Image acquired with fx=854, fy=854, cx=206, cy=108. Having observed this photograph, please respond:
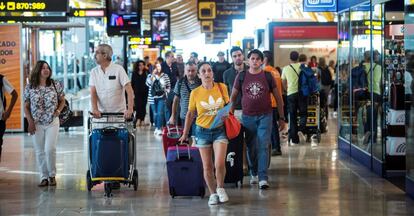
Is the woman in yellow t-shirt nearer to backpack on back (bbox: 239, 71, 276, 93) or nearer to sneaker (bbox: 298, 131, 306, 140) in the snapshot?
backpack on back (bbox: 239, 71, 276, 93)

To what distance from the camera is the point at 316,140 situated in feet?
57.4

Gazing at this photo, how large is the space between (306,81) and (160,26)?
1003 inches

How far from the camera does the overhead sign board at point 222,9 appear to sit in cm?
3466

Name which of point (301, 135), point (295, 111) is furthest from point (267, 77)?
point (301, 135)

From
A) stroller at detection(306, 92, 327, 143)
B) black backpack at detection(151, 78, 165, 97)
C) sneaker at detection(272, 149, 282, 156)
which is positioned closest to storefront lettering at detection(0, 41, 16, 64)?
black backpack at detection(151, 78, 165, 97)

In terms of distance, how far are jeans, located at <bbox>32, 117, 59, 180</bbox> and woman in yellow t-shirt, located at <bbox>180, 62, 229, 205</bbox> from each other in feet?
7.51

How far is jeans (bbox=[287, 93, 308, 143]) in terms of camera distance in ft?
55.3

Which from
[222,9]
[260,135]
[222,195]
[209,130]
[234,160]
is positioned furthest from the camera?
[222,9]

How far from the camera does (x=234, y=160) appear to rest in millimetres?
11023

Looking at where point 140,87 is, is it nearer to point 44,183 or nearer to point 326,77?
point 326,77

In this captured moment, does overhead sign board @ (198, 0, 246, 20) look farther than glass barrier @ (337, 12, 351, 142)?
Yes

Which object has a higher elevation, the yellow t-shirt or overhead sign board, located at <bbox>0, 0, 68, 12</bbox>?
overhead sign board, located at <bbox>0, 0, 68, 12</bbox>

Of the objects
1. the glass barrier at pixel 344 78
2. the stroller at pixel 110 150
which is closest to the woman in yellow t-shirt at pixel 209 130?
the stroller at pixel 110 150

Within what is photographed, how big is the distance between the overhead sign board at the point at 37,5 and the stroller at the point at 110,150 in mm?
7991
